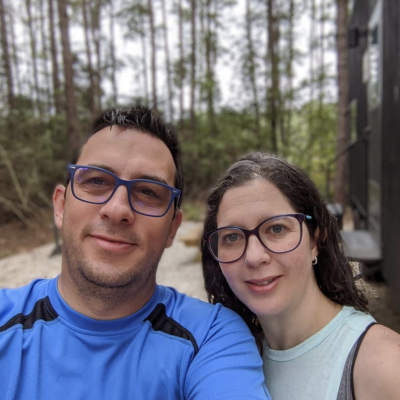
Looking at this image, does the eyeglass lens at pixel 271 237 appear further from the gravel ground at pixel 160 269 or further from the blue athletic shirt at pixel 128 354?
the gravel ground at pixel 160 269

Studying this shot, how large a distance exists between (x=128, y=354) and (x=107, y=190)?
63cm

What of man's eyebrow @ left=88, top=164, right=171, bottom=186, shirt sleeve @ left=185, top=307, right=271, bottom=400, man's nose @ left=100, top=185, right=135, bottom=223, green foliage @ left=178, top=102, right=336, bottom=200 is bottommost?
shirt sleeve @ left=185, top=307, right=271, bottom=400

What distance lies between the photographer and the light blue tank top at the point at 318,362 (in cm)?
115

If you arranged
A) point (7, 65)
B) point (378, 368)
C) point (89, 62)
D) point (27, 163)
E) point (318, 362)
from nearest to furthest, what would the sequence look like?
1. point (378, 368)
2. point (318, 362)
3. point (27, 163)
4. point (7, 65)
5. point (89, 62)

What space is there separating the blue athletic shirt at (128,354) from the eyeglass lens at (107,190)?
0.42m

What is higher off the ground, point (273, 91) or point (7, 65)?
point (7, 65)

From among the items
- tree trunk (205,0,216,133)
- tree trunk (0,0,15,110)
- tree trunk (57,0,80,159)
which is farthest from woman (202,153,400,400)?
tree trunk (205,0,216,133)

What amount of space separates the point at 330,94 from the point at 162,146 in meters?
17.7

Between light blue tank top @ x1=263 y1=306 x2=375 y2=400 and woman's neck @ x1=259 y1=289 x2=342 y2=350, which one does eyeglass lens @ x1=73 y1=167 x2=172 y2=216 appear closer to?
woman's neck @ x1=259 y1=289 x2=342 y2=350

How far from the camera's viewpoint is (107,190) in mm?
1441

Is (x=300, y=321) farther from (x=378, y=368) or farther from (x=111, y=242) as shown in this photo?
(x=111, y=242)

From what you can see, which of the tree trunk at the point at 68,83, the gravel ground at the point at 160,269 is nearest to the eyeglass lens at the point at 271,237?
the gravel ground at the point at 160,269

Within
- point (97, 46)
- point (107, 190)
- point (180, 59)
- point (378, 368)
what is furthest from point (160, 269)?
point (97, 46)

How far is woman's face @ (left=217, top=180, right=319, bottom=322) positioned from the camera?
4.15ft
